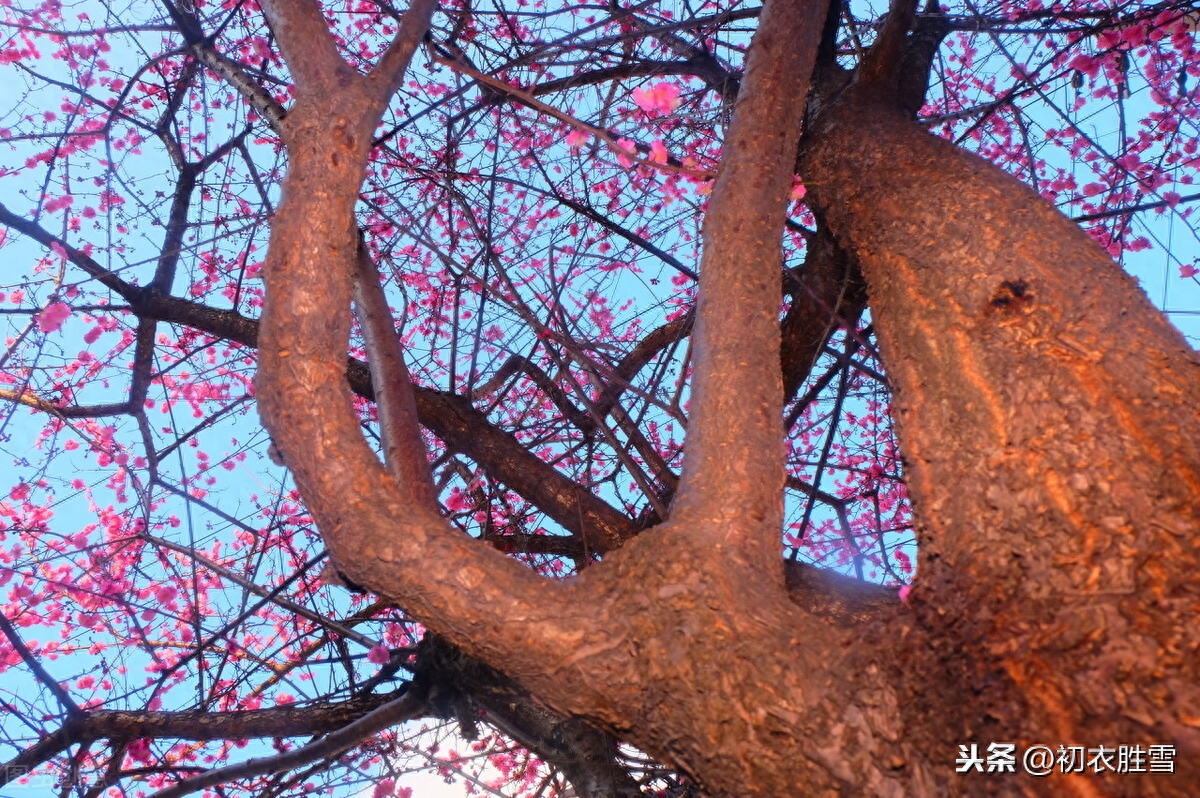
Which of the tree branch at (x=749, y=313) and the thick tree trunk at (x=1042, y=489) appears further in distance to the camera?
the tree branch at (x=749, y=313)

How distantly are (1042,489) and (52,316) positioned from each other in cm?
367

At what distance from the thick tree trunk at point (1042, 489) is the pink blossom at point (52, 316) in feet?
10.5

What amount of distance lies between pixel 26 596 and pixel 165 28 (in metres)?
3.57

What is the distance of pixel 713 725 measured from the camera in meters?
1.10

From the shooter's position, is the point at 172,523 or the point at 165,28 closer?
the point at 165,28

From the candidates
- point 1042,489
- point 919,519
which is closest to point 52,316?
point 919,519

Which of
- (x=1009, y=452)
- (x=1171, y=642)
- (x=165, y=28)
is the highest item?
(x=165, y=28)

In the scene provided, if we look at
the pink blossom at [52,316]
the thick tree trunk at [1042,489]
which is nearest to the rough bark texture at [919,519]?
the thick tree trunk at [1042,489]

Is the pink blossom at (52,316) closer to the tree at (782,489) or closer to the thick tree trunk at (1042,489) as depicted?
the tree at (782,489)

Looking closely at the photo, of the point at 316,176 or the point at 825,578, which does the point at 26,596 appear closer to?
the point at 316,176

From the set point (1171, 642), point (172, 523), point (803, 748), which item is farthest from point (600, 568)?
point (172, 523)

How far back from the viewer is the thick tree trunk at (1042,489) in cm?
92

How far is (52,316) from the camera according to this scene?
3250 mm

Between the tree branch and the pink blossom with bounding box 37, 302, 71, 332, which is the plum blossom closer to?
the tree branch
